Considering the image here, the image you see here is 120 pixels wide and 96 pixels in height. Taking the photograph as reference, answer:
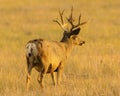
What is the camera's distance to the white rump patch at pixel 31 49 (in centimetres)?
1084

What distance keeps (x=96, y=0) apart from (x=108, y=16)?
932 centimetres

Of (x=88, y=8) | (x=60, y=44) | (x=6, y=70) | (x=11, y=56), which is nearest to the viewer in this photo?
(x=60, y=44)

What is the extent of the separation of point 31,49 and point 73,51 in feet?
23.1

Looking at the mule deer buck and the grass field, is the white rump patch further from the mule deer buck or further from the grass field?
the grass field

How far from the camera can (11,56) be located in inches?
640

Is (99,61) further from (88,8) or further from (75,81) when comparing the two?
(88,8)

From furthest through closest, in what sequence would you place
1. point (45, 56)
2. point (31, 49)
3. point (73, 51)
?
point (73, 51) → point (45, 56) → point (31, 49)

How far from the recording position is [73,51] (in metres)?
17.8

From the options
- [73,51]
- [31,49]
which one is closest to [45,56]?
[31,49]

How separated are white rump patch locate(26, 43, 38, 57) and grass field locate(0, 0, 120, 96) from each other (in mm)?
822

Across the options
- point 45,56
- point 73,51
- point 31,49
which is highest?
point 31,49

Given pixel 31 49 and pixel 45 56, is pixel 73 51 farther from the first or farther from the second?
pixel 31 49

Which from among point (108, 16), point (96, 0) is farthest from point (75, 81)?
point (96, 0)

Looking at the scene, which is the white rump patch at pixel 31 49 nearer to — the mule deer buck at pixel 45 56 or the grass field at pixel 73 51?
the mule deer buck at pixel 45 56
